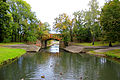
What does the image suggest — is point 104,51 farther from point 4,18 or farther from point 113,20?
point 4,18

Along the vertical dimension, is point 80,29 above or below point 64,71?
above

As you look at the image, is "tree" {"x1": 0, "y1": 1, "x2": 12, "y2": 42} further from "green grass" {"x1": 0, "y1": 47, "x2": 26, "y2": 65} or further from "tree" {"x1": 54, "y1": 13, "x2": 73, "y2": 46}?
"tree" {"x1": 54, "y1": 13, "x2": 73, "y2": 46}

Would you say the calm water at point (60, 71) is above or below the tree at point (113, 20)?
below

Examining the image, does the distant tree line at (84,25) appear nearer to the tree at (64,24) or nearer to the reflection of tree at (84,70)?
the tree at (64,24)

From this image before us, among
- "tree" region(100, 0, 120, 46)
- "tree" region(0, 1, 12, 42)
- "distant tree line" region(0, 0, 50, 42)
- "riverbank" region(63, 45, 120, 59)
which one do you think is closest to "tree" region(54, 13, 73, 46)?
"distant tree line" region(0, 0, 50, 42)

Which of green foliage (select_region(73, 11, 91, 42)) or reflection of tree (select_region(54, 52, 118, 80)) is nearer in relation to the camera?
reflection of tree (select_region(54, 52, 118, 80))

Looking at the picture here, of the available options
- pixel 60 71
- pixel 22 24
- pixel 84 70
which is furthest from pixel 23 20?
pixel 84 70

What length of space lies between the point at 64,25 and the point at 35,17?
16.3m

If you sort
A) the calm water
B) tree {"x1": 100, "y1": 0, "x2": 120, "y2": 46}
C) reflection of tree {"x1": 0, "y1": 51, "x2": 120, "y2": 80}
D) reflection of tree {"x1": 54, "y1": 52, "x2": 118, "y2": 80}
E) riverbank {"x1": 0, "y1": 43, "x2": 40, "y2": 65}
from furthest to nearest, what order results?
tree {"x1": 100, "y1": 0, "x2": 120, "y2": 46}
riverbank {"x1": 0, "y1": 43, "x2": 40, "y2": 65}
reflection of tree {"x1": 54, "y1": 52, "x2": 118, "y2": 80}
reflection of tree {"x1": 0, "y1": 51, "x2": 120, "y2": 80}
the calm water

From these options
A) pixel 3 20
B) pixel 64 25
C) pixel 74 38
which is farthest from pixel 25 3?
pixel 74 38

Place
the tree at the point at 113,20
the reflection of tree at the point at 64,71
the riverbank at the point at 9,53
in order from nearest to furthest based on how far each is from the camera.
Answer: the reflection of tree at the point at 64,71, the riverbank at the point at 9,53, the tree at the point at 113,20

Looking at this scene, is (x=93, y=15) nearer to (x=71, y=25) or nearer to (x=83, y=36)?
(x=71, y=25)

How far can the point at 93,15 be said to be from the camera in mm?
44812

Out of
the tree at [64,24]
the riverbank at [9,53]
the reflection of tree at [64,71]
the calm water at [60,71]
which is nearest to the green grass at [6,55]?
the riverbank at [9,53]
